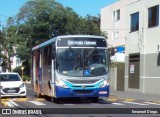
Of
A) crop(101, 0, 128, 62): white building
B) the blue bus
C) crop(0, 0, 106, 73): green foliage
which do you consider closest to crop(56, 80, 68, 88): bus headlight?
the blue bus

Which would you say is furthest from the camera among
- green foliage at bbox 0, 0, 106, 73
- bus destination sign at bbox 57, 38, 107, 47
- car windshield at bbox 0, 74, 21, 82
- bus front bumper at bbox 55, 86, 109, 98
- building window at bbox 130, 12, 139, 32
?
green foliage at bbox 0, 0, 106, 73

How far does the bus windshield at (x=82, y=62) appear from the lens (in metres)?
20.0

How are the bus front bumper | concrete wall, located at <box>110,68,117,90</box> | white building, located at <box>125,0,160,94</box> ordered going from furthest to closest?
1. concrete wall, located at <box>110,68,117,90</box>
2. white building, located at <box>125,0,160,94</box>
3. the bus front bumper

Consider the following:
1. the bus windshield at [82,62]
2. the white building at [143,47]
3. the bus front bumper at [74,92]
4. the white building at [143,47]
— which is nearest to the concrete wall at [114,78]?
the white building at [143,47]

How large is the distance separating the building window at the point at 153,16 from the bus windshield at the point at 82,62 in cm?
1437

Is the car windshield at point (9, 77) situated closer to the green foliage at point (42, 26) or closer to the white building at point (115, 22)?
the green foliage at point (42, 26)

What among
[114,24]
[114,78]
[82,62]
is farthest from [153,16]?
[114,24]

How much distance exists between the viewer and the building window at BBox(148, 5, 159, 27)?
111 feet

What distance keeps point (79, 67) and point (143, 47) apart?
16.7 meters

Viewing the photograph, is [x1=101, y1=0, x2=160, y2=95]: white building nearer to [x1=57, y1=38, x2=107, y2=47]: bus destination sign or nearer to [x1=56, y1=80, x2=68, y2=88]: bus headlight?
[x1=57, y1=38, x2=107, y2=47]: bus destination sign

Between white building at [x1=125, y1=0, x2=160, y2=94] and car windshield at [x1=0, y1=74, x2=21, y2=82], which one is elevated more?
white building at [x1=125, y1=0, x2=160, y2=94]

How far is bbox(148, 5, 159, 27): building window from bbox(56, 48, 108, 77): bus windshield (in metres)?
14.4

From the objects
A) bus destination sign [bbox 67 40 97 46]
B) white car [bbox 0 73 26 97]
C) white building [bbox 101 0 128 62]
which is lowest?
white car [bbox 0 73 26 97]

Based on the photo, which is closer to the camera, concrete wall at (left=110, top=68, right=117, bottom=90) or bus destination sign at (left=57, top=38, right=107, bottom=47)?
bus destination sign at (left=57, top=38, right=107, bottom=47)
